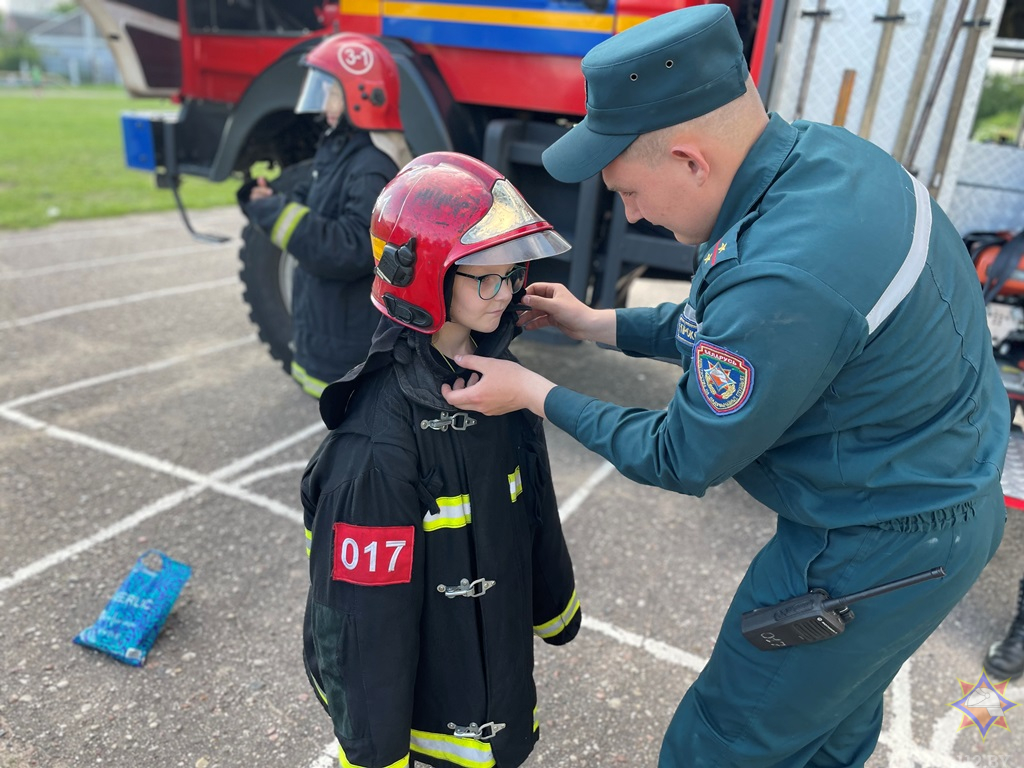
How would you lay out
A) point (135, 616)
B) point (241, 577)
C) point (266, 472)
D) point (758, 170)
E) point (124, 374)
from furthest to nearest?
point (124, 374) → point (266, 472) → point (241, 577) → point (135, 616) → point (758, 170)

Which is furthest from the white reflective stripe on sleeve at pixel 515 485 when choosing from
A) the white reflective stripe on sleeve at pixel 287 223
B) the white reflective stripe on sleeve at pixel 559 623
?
the white reflective stripe on sleeve at pixel 287 223

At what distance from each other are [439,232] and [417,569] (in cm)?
69

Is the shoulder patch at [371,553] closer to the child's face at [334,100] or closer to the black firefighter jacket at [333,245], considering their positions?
the black firefighter jacket at [333,245]

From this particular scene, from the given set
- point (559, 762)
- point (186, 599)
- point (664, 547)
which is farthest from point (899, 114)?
point (186, 599)

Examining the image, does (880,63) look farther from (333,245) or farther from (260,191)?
(260,191)

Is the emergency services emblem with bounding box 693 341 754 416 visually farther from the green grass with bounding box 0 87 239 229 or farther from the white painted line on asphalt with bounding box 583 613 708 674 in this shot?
the green grass with bounding box 0 87 239 229

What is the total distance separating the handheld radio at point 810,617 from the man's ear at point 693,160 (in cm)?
83

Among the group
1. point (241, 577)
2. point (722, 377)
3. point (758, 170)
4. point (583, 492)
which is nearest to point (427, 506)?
point (722, 377)

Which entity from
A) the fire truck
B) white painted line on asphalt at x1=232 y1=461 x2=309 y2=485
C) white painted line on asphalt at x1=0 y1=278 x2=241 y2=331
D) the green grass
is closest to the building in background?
the green grass

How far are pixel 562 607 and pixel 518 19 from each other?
9.21 feet

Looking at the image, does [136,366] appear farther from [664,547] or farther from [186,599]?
[664,547]

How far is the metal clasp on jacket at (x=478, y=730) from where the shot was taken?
1.75 meters

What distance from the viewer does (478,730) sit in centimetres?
175

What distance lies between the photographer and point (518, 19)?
3666 mm
